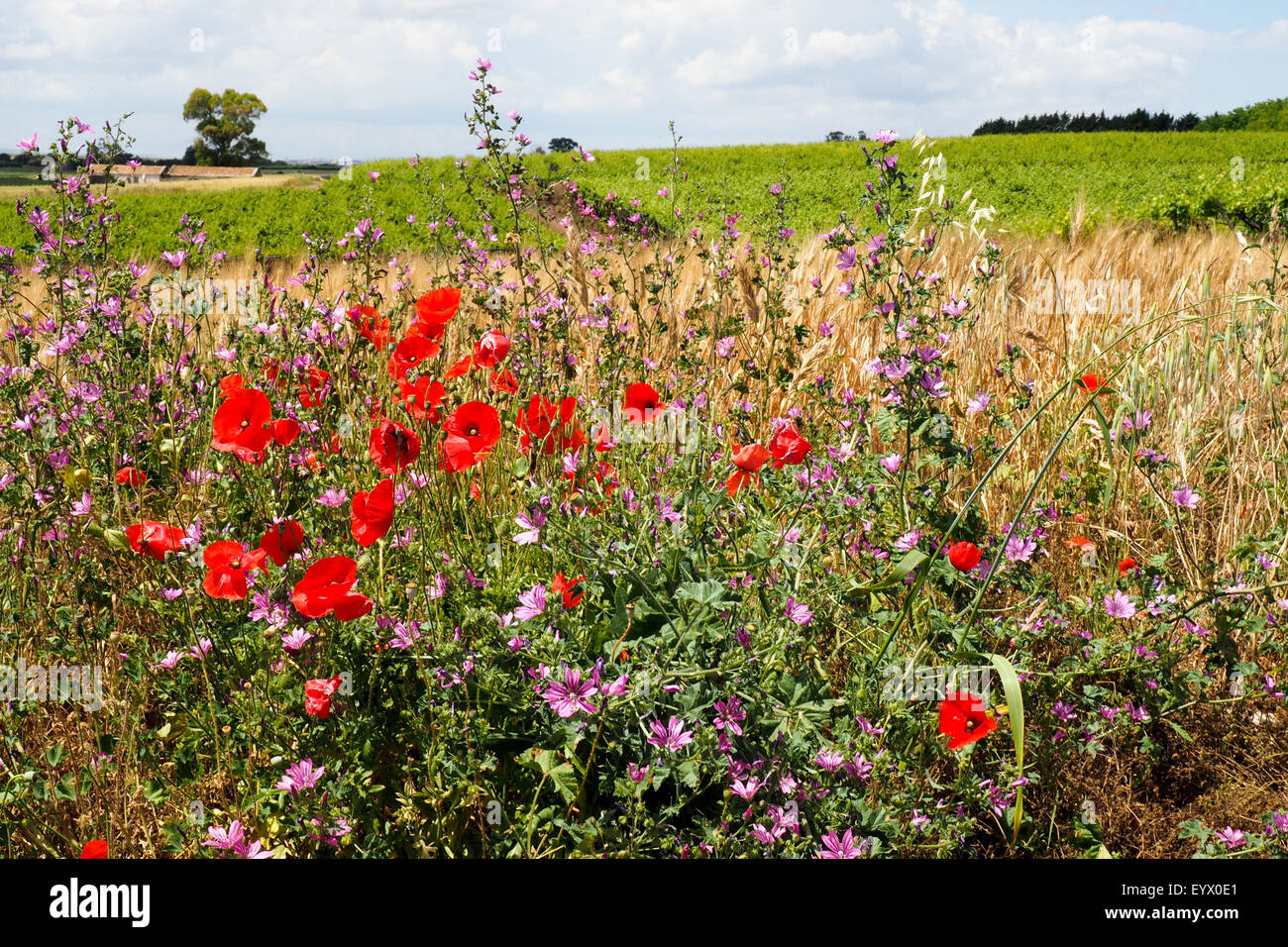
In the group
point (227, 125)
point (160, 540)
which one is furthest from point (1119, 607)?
point (227, 125)

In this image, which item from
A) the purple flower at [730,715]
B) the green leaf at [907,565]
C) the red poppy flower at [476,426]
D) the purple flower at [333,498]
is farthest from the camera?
the purple flower at [333,498]

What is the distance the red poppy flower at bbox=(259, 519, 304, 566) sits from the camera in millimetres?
1651

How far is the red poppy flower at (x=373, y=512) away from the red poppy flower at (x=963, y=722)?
3.65 ft

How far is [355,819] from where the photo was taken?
155cm

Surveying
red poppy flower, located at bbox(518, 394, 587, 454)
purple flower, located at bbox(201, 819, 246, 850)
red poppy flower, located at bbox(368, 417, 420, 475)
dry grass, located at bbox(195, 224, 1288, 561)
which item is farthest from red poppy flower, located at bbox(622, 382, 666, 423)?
purple flower, located at bbox(201, 819, 246, 850)

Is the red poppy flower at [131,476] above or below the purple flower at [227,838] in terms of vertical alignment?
above

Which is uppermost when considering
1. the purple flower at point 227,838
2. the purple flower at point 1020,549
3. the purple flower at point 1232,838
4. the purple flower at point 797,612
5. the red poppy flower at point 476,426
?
the red poppy flower at point 476,426

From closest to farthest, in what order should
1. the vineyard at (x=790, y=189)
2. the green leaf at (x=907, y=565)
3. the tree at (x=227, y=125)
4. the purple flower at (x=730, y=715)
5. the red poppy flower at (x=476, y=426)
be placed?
the green leaf at (x=907, y=565) < the purple flower at (x=730, y=715) < the red poppy flower at (x=476, y=426) < the vineyard at (x=790, y=189) < the tree at (x=227, y=125)

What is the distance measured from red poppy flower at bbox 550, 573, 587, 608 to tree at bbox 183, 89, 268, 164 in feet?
145

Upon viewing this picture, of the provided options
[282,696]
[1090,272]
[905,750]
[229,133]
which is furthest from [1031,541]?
[229,133]

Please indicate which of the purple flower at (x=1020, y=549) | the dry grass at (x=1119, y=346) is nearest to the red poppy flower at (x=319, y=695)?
the purple flower at (x=1020, y=549)

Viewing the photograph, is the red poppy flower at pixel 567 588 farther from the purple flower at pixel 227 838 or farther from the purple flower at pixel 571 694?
the purple flower at pixel 227 838

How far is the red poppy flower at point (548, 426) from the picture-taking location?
219 centimetres

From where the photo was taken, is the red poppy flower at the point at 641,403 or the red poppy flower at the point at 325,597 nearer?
the red poppy flower at the point at 325,597
